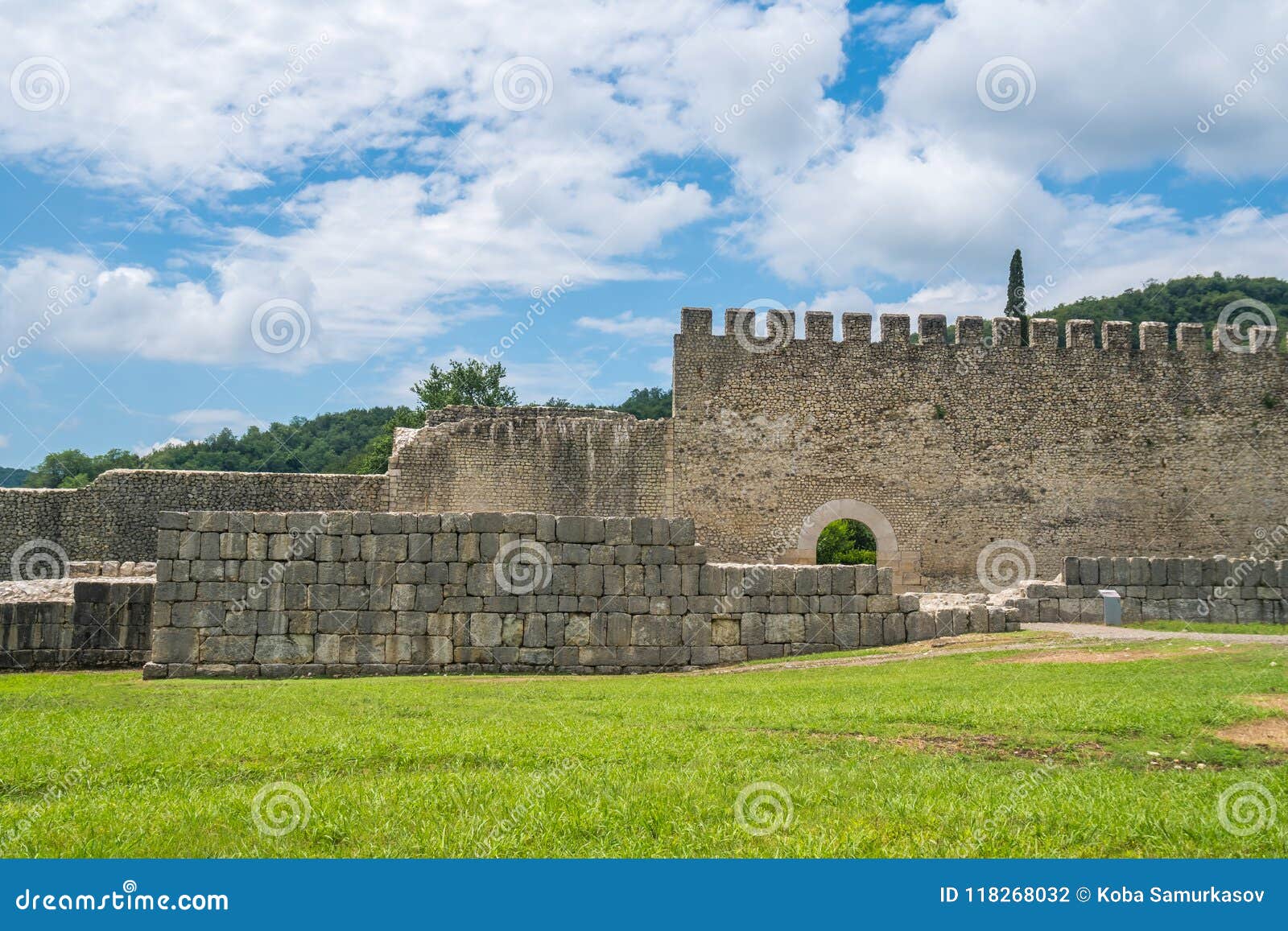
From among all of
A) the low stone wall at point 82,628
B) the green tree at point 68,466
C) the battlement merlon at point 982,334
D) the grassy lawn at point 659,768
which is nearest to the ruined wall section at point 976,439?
the battlement merlon at point 982,334

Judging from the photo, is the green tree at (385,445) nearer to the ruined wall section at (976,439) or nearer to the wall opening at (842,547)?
the wall opening at (842,547)

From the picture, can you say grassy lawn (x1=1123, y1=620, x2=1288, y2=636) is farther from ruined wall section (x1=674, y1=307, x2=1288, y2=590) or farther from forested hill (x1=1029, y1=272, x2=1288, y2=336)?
forested hill (x1=1029, y1=272, x2=1288, y2=336)

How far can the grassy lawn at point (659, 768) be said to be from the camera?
16.2ft

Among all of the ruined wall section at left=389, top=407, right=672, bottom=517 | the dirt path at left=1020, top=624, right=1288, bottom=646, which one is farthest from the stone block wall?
the dirt path at left=1020, top=624, right=1288, bottom=646

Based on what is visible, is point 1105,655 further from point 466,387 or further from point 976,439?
point 466,387

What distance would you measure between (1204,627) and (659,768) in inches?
524

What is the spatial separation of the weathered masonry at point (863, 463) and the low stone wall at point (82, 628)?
26.8ft

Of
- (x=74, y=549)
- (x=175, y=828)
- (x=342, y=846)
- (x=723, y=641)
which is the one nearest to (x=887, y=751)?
(x=342, y=846)

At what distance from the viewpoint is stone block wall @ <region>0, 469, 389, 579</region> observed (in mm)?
23297

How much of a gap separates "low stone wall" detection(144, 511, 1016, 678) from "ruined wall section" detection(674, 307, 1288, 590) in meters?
8.30

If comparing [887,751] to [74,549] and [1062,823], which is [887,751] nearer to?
[1062,823]

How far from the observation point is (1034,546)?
23922mm

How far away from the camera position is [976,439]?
24.1 m

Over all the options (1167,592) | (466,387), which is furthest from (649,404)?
(1167,592)
